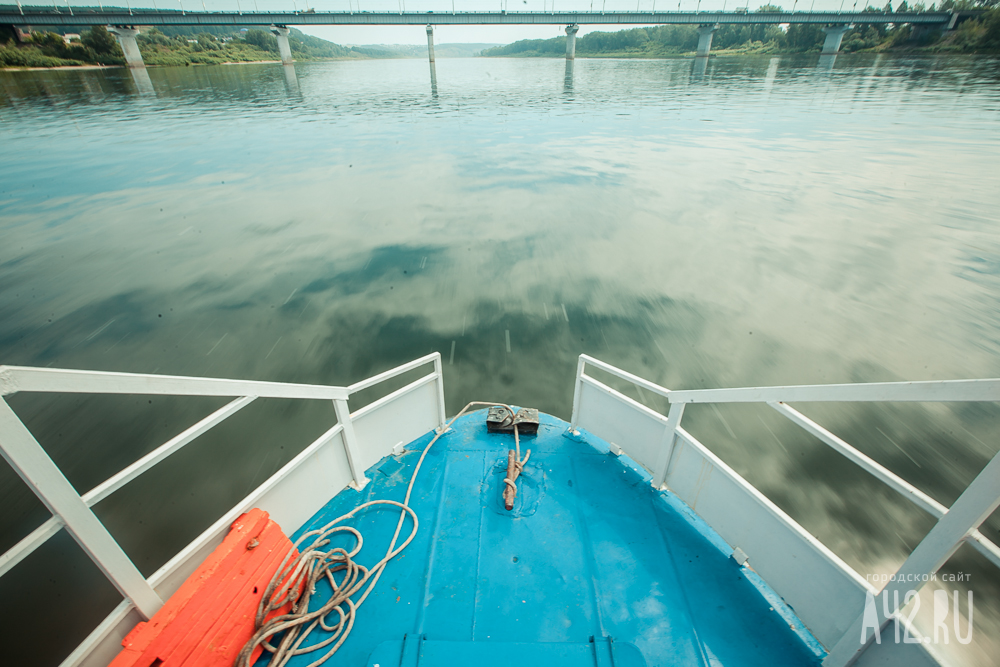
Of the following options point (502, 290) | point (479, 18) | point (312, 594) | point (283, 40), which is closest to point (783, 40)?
point (479, 18)

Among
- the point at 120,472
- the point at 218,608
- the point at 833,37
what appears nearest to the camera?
the point at 120,472

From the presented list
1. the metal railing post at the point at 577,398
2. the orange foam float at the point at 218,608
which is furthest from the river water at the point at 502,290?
the orange foam float at the point at 218,608

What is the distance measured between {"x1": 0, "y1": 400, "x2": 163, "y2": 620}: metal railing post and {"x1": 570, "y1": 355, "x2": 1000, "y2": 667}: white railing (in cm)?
342

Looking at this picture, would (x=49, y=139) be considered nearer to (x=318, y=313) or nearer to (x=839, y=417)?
(x=318, y=313)

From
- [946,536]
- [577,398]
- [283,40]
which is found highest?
[283,40]

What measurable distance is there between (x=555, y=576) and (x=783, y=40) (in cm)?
13583

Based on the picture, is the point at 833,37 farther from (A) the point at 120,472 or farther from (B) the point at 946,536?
(A) the point at 120,472

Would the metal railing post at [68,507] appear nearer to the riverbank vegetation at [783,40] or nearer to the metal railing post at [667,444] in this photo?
the metal railing post at [667,444]

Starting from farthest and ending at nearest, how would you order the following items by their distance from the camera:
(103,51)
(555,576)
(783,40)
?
(783,40) < (103,51) < (555,576)

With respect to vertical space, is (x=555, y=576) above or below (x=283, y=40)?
below

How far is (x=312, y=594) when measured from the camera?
301 centimetres

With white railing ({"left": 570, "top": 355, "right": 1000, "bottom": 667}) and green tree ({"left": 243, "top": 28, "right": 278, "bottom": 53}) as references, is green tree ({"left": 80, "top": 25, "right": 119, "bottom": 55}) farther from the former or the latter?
white railing ({"left": 570, "top": 355, "right": 1000, "bottom": 667})

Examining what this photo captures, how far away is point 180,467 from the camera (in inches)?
238

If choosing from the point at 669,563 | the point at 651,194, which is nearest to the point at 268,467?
the point at 669,563
